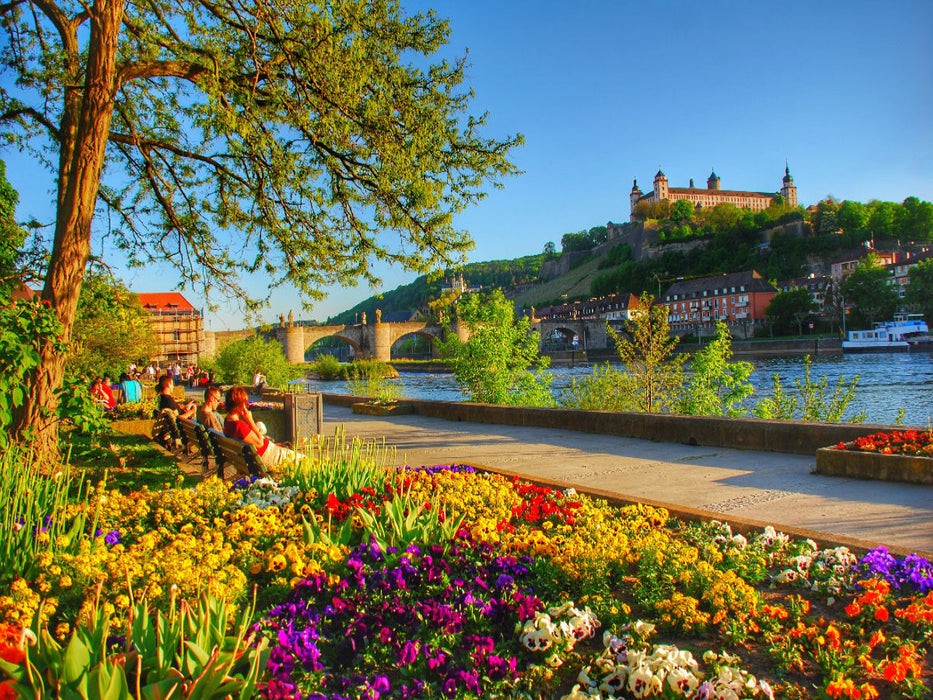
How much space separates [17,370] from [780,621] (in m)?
5.63

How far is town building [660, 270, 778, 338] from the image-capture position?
315 ft

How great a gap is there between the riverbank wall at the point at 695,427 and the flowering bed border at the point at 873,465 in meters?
0.94

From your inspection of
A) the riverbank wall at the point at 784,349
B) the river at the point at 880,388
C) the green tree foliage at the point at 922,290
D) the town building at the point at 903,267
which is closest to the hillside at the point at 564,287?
A: the town building at the point at 903,267

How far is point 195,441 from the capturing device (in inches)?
344

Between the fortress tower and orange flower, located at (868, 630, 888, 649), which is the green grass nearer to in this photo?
orange flower, located at (868, 630, 888, 649)

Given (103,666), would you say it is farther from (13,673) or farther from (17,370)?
(17,370)

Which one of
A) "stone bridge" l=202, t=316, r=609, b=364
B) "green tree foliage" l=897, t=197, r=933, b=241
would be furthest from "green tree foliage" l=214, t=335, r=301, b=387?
"green tree foliage" l=897, t=197, r=933, b=241

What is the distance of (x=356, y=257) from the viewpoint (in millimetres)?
9625

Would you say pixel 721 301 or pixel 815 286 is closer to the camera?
pixel 815 286

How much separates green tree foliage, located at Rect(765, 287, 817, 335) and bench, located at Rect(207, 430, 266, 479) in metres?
85.0

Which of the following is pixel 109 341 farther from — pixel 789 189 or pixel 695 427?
pixel 789 189

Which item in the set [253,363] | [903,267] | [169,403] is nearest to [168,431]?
[169,403]

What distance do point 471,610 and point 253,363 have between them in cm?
2410

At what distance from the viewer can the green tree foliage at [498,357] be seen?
556 inches
